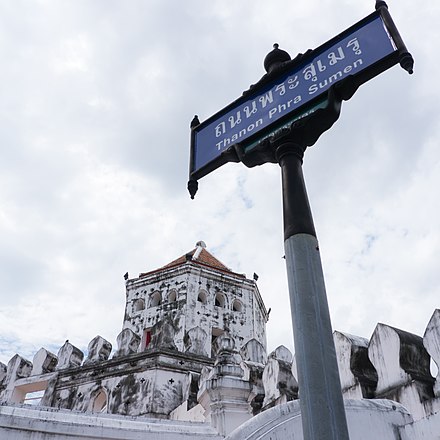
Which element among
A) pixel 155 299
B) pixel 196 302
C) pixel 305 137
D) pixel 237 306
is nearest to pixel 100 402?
pixel 196 302

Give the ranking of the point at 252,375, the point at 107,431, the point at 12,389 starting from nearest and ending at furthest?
the point at 107,431
the point at 252,375
the point at 12,389

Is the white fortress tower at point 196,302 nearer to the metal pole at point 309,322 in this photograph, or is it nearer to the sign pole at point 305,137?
the sign pole at point 305,137

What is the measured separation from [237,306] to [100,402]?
6765 millimetres

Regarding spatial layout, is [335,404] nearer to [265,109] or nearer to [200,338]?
[265,109]

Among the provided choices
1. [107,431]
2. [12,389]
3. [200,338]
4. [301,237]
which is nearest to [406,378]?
[301,237]

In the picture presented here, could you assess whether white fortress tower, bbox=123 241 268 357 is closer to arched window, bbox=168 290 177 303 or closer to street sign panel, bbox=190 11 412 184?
arched window, bbox=168 290 177 303

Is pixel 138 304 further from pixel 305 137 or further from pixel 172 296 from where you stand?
pixel 305 137

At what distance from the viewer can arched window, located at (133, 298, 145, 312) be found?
17.7m

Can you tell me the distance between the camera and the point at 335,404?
1.92 m

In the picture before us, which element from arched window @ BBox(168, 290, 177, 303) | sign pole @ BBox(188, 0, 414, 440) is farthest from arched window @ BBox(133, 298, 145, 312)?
sign pole @ BBox(188, 0, 414, 440)

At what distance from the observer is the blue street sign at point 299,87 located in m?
2.59

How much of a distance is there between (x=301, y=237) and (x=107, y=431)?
164 inches

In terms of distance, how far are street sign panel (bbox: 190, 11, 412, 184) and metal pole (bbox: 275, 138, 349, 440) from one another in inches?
14.0

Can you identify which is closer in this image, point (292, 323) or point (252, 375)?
point (292, 323)
